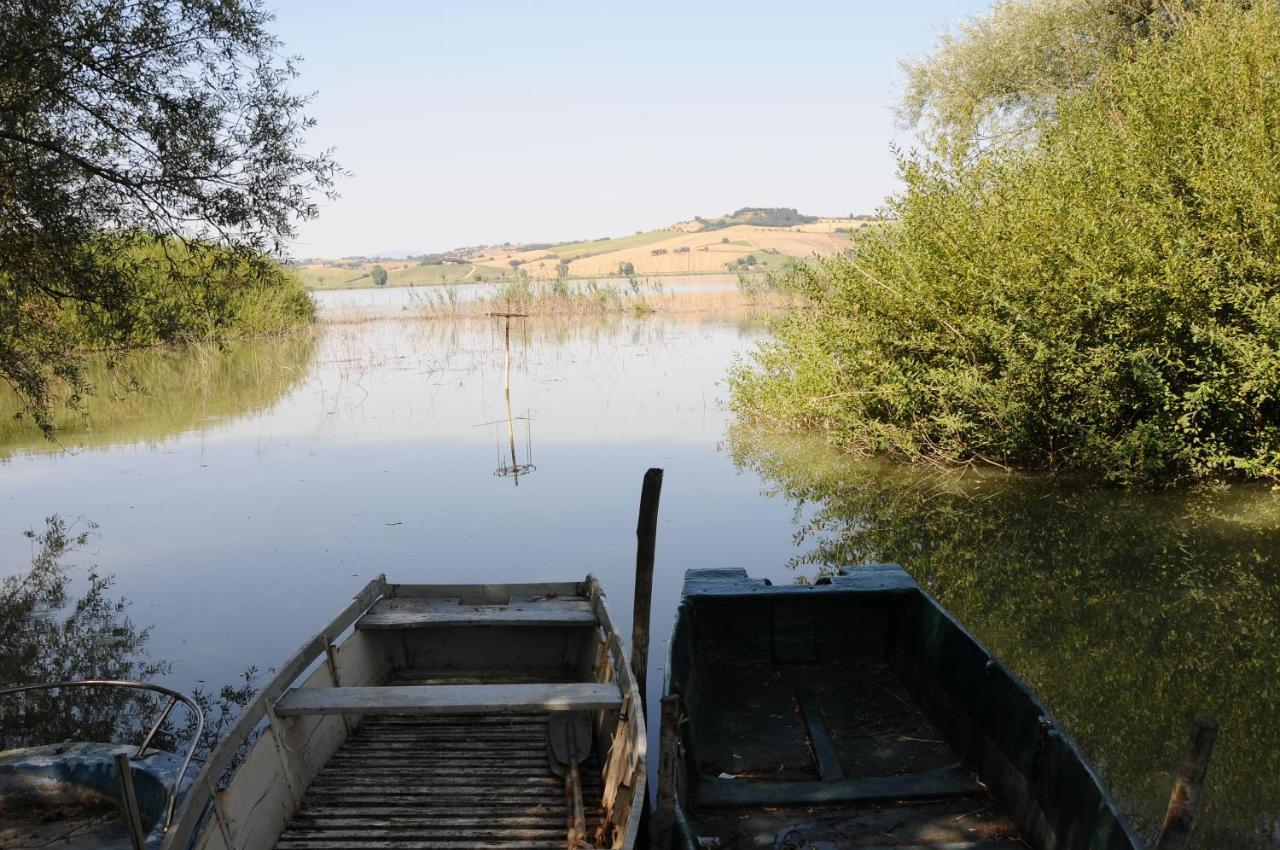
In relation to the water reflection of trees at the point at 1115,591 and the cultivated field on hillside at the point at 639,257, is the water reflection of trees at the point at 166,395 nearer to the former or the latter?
the water reflection of trees at the point at 1115,591

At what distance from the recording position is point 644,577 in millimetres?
6320

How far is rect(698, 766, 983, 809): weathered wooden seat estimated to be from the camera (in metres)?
4.47

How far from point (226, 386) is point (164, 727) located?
18.9m

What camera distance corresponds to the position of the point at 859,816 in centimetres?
439

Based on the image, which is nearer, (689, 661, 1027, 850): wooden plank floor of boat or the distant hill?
(689, 661, 1027, 850): wooden plank floor of boat

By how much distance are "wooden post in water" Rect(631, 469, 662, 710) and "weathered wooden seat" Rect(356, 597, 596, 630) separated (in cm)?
46

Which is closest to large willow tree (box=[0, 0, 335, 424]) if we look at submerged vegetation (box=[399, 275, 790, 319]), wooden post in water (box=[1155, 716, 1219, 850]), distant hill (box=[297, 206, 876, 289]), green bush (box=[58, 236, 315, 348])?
green bush (box=[58, 236, 315, 348])

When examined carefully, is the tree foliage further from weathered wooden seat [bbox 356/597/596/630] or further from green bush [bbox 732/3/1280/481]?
weathered wooden seat [bbox 356/597/596/630]

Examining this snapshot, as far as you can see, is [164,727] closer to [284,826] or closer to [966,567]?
[284,826]

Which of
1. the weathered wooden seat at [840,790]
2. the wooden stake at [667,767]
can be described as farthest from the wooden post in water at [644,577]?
the wooden stake at [667,767]

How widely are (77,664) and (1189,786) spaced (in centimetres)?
775

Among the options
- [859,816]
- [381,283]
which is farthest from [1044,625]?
[381,283]

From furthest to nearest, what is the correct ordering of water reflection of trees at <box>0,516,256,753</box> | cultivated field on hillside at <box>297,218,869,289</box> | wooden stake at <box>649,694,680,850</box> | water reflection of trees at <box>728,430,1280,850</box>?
1. cultivated field on hillside at <box>297,218,869,289</box>
2. water reflection of trees at <box>0,516,256,753</box>
3. water reflection of trees at <box>728,430,1280,850</box>
4. wooden stake at <box>649,694,680,850</box>

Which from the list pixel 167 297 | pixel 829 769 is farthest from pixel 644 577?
pixel 167 297
